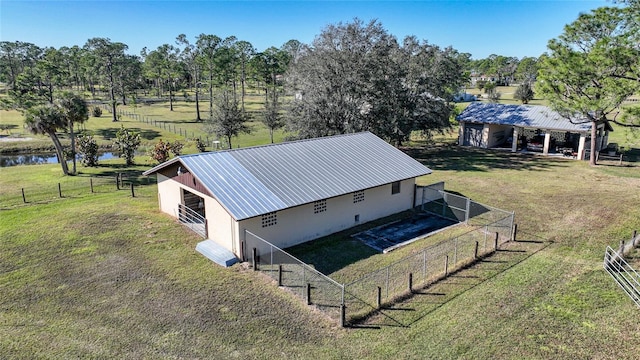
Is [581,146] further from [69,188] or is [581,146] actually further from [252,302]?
[69,188]

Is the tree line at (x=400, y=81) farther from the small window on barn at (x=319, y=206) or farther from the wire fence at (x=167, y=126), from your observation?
the small window on barn at (x=319, y=206)

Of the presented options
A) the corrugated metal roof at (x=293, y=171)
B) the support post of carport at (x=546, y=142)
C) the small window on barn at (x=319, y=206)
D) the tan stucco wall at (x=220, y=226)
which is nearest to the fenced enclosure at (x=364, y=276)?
the tan stucco wall at (x=220, y=226)

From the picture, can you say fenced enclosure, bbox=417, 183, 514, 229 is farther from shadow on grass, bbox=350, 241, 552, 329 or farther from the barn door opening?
the barn door opening

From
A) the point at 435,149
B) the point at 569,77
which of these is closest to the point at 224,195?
the point at 569,77

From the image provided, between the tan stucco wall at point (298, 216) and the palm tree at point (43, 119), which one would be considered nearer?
the tan stucco wall at point (298, 216)

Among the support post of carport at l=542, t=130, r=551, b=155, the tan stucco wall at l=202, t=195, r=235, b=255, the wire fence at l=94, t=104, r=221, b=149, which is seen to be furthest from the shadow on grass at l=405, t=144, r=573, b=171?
the tan stucco wall at l=202, t=195, r=235, b=255

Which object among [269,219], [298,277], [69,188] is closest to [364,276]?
[298,277]
